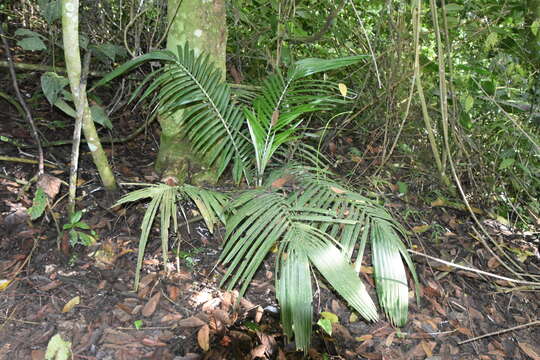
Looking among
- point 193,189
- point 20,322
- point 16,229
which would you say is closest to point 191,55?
point 193,189

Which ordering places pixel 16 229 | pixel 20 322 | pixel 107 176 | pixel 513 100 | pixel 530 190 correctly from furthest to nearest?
1. pixel 530 190
2. pixel 513 100
3. pixel 107 176
4. pixel 16 229
5. pixel 20 322

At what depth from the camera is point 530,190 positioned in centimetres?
293

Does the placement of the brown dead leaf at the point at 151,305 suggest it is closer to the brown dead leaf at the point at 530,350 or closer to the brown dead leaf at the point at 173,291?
the brown dead leaf at the point at 173,291

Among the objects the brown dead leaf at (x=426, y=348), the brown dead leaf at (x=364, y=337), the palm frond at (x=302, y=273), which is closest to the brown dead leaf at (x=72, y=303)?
the palm frond at (x=302, y=273)

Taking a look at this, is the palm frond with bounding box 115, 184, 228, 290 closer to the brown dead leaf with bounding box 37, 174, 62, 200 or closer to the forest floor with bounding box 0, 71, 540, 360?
the forest floor with bounding box 0, 71, 540, 360

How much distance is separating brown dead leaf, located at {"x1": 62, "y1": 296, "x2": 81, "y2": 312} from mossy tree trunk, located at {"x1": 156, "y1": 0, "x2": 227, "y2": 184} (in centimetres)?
81

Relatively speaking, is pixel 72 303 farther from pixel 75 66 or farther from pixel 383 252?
pixel 383 252

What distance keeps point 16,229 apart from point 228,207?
1.02 m

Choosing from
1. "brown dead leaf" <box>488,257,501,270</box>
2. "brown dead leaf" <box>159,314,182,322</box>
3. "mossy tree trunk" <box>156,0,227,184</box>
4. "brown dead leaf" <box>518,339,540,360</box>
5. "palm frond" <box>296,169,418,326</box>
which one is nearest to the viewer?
"palm frond" <box>296,169,418,326</box>

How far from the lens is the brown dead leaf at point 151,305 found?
1.83 m

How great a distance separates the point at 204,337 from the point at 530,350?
151cm

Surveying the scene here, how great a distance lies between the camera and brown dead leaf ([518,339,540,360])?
203cm

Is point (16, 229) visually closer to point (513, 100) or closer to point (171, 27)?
point (171, 27)

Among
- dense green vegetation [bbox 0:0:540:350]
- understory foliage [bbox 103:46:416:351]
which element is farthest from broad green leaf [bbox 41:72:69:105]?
understory foliage [bbox 103:46:416:351]
